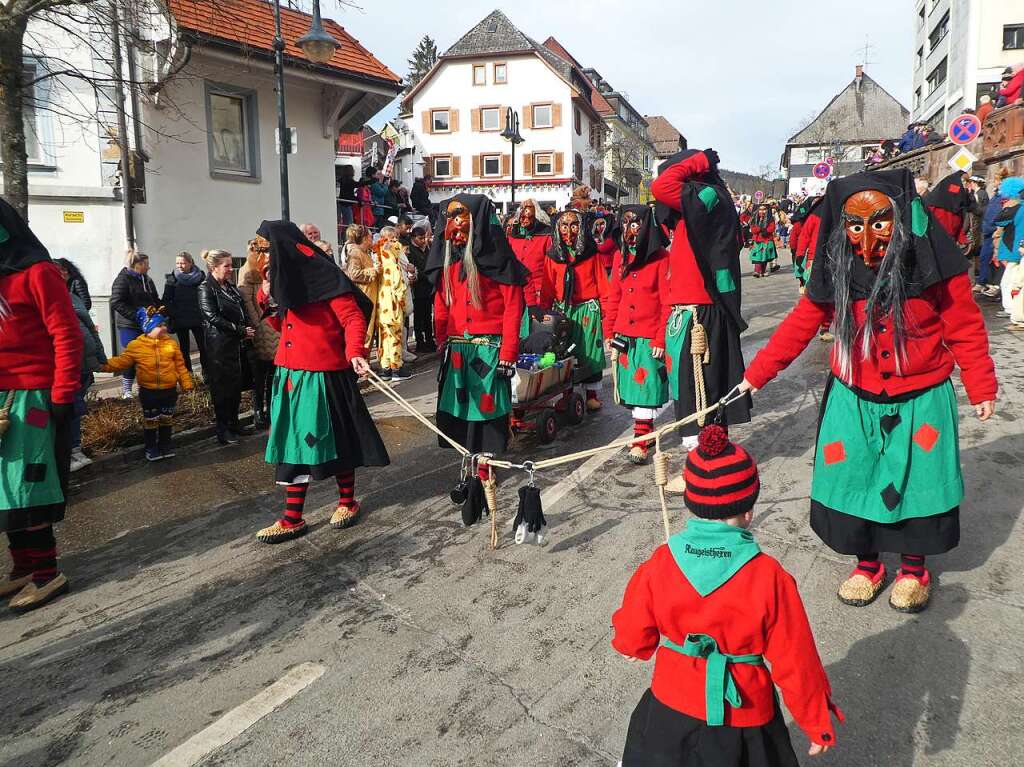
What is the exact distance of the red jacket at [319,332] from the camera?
4.77 metres

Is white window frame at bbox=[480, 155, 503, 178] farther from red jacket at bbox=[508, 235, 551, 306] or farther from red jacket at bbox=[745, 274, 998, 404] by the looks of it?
red jacket at bbox=[745, 274, 998, 404]

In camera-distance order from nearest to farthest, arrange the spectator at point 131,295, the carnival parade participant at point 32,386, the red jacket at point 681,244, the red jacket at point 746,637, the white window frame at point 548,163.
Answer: the red jacket at point 746,637 → the carnival parade participant at point 32,386 → the red jacket at point 681,244 → the spectator at point 131,295 → the white window frame at point 548,163

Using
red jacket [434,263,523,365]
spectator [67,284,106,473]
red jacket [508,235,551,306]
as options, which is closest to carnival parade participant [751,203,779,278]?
red jacket [508,235,551,306]

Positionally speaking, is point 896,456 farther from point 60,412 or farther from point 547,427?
point 60,412

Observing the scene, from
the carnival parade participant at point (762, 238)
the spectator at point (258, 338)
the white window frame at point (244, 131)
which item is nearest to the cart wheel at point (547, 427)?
the spectator at point (258, 338)

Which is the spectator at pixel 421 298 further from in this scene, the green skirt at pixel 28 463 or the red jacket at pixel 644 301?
the green skirt at pixel 28 463

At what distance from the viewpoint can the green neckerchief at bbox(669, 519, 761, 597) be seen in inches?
77.1

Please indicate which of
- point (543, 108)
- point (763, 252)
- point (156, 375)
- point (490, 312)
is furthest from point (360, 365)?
point (543, 108)

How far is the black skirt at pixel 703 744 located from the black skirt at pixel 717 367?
135 inches

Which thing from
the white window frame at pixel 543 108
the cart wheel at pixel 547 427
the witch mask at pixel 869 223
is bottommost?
the cart wheel at pixel 547 427

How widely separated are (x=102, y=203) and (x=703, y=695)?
41.1 ft

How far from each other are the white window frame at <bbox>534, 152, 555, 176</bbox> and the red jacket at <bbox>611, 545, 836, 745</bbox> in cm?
4462

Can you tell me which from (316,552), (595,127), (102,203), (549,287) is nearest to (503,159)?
(595,127)

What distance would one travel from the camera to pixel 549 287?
7.95m
